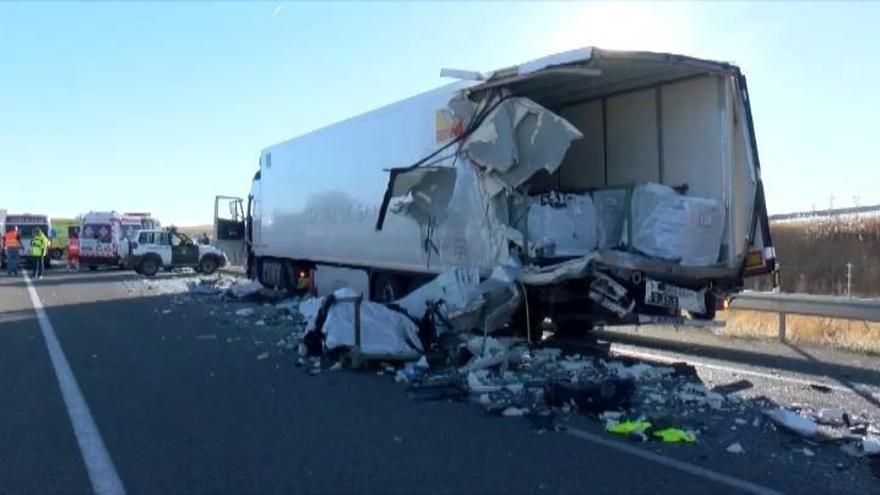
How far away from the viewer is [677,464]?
5.91m

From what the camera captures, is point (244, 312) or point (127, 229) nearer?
point (244, 312)

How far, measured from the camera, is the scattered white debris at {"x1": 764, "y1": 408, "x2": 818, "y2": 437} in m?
6.58

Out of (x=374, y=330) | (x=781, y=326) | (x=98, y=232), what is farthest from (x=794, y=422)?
(x=98, y=232)

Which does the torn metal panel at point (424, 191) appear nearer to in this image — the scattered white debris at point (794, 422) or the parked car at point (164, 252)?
the scattered white debris at point (794, 422)

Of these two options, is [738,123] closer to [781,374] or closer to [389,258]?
[781,374]

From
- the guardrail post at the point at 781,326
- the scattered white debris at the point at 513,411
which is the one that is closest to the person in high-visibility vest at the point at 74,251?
the guardrail post at the point at 781,326

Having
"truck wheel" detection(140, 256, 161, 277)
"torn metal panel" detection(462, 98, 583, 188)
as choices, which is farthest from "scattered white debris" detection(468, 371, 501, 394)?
"truck wheel" detection(140, 256, 161, 277)

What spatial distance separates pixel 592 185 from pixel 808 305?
3203 mm

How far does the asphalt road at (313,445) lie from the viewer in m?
5.55

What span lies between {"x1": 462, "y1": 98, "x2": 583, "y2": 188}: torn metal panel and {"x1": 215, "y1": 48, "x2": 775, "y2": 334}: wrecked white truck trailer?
16mm

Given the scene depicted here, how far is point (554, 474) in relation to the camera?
5715mm

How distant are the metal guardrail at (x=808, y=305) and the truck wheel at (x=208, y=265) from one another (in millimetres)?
24601

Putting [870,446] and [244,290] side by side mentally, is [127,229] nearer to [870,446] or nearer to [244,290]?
[244,290]

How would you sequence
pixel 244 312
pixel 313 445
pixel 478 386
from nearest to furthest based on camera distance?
1. pixel 313 445
2. pixel 478 386
3. pixel 244 312
